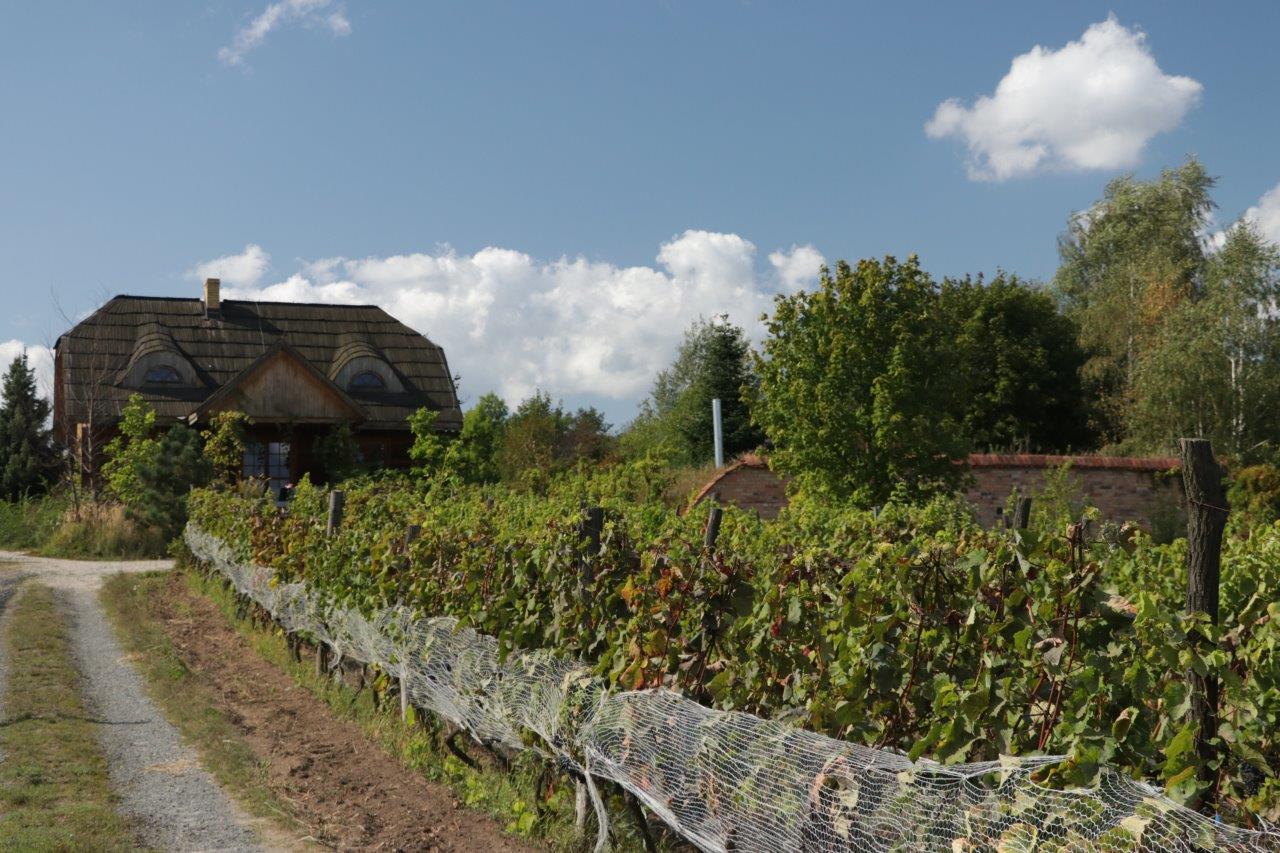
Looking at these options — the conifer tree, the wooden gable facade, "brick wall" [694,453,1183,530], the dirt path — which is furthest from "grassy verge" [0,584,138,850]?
the conifer tree

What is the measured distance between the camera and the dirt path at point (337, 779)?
6184mm

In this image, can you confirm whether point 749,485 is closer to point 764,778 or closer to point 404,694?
point 404,694

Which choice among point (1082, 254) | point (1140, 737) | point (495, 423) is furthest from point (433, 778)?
point (1082, 254)

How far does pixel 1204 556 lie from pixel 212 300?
38.6 meters

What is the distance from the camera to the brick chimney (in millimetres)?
38500

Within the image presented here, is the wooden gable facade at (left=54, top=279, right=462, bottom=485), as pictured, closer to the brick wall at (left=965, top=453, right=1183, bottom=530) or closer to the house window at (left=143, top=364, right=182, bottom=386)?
the house window at (left=143, top=364, right=182, bottom=386)

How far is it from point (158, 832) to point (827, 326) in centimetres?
1555

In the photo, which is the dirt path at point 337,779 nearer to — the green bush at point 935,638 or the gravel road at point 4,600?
the green bush at point 935,638

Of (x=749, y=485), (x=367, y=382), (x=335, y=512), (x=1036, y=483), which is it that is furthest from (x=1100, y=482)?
(x=367, y=382)

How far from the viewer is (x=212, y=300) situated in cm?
3856

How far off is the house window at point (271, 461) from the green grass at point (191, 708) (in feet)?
54.2

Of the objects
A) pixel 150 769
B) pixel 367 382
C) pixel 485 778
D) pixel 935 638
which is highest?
pixel 367 382

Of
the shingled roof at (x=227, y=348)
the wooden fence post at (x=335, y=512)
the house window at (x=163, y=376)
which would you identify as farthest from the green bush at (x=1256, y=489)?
the house window at (x=163, y=376)

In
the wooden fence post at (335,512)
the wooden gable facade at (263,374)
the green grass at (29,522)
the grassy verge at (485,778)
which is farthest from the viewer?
the wooden gable facade at (263,374)
